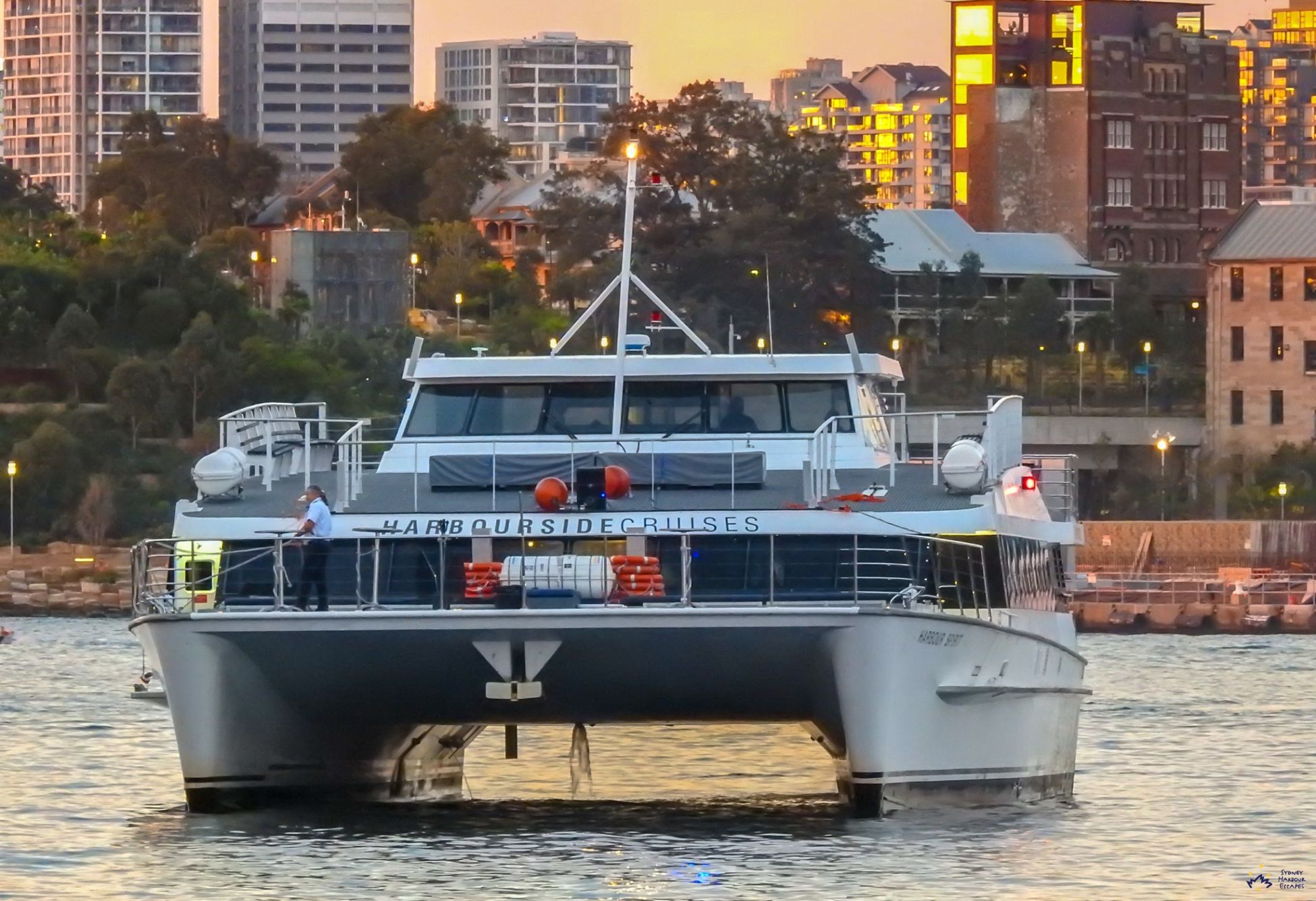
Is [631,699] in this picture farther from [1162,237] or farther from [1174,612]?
[1162,237]

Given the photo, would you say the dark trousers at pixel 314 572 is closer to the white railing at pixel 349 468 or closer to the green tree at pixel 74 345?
the white railing at pixel 349 468

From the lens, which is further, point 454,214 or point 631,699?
point 454,214

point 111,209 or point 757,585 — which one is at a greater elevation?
point 111,209

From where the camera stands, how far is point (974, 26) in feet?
514

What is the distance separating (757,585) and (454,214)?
113 meters

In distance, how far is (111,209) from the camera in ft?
436

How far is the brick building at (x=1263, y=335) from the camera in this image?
104688 mm

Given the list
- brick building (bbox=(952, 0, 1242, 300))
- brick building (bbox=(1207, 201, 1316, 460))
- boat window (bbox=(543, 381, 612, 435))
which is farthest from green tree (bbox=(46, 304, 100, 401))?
boat window (bbox=(543, 381, 612, 435))

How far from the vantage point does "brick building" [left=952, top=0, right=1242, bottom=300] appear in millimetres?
146250

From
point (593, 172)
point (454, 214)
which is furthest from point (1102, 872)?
point (454, 214)

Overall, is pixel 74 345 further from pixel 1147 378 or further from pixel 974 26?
pixel 974 26

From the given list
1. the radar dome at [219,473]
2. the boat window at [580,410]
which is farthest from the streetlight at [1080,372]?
the radar dome at [219,473]

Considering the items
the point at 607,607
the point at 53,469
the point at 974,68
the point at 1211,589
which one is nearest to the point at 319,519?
the point at 607,607

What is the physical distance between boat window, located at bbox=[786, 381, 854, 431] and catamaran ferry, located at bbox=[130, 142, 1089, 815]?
0.41 m
